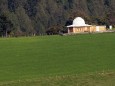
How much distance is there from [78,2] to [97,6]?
7900 millimetres

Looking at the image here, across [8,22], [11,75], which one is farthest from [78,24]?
[11,75]

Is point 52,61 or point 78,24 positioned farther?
point 78,24

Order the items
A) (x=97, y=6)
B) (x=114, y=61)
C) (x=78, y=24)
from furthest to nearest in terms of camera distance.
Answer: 1. (x=97, y=6)
2. (x=78, y=24)
3. (x=114, y=61)

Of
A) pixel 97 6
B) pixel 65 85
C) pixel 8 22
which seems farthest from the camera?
pixel 97 6

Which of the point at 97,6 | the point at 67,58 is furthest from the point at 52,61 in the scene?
the point at 97,6

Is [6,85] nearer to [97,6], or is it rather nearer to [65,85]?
[65,85]

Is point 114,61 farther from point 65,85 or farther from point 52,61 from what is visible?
point 65,85

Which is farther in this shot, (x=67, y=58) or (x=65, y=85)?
(x=67, y=58)

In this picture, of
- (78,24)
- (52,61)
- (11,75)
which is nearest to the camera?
(11,75)

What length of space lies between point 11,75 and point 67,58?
25.6 feet

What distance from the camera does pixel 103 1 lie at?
183375mm

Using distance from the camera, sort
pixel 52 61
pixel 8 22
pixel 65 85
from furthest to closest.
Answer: pixel 8 22 → pixel 52 61 → pixel 65 85

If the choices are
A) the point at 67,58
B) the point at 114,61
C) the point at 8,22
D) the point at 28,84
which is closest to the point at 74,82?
the point at 28,84

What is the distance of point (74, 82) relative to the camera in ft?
49.2
